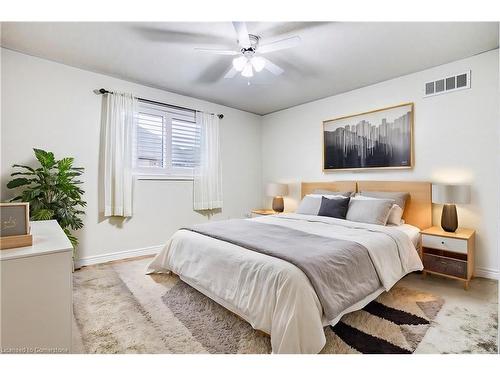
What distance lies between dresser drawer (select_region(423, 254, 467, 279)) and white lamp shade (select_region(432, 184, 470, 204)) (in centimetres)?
60

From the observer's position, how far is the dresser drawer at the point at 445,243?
2475mm

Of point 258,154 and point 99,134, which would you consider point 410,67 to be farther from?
point 99,134

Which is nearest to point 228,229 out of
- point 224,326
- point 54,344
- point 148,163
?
point 224,326

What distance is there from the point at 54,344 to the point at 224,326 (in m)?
1.06

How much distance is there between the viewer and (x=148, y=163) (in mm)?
3729

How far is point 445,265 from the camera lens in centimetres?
256

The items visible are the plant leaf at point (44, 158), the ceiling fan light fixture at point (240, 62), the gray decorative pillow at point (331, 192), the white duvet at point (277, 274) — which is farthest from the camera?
the gray decorative pillow at point (331, 192)

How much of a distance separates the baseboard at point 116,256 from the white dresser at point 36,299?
7.59 feet

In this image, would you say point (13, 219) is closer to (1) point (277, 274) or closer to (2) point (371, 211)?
(1) point (277, 274)

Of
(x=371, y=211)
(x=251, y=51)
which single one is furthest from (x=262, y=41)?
(x=371, y=211)

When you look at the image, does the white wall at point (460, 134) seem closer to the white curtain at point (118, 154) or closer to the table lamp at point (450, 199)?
the table lamp at point (450, 199)

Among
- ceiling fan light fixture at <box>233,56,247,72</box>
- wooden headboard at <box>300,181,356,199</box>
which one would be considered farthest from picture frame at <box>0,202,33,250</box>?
wooden headboard at <box>300,181,356,199</box>

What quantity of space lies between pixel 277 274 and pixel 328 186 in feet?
8.85

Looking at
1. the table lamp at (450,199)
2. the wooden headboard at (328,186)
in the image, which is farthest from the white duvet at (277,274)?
the wooden headboard at (328,186)
